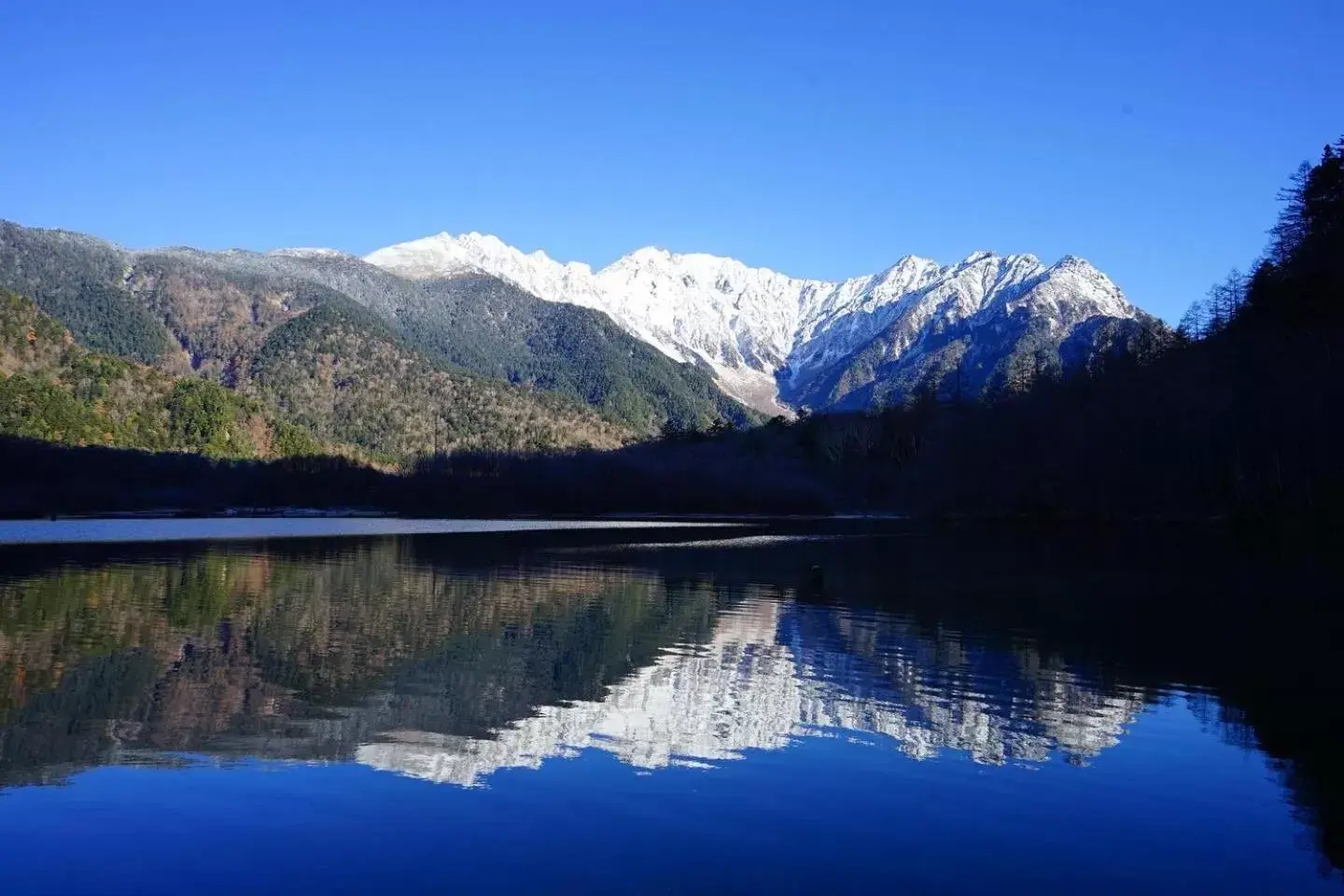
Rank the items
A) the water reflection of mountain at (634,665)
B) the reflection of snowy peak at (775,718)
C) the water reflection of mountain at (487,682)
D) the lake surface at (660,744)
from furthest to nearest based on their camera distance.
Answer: the water reflection of mountain at (634,665) → the water reflection of mountain at (487,682) → the reflection of snowy peak at (775,718) → the lake surface at (660,744)

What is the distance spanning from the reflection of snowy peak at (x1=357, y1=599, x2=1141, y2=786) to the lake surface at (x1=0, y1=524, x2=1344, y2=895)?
0.13 m

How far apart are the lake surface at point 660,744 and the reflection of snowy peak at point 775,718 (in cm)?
13

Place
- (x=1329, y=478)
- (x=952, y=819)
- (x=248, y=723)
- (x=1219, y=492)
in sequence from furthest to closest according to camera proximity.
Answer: (x=1219, y=492) → (x=1329, y=478) → (x=248, y=723) → (x=952, y=819)

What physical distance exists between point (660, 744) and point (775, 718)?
3706mm

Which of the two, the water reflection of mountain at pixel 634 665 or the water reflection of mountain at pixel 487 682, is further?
the water reflection of mountain at pixel 634 665

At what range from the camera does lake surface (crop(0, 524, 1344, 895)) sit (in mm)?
15219

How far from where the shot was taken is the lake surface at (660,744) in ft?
49.9

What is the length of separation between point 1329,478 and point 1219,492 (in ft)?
50.1

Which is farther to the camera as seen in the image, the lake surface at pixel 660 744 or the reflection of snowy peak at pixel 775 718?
the reflection of snowy peak at pixel 775 718

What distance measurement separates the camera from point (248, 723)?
23.3m

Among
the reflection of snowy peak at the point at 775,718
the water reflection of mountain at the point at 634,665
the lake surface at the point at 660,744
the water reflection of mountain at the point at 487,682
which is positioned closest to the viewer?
the lake surface at the point at 660,744

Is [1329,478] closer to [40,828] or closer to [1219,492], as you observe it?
[1219,492]

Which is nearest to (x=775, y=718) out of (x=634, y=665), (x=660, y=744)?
(x=660, y=744)

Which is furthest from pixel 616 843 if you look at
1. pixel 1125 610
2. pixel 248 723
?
pixel 1125 610
